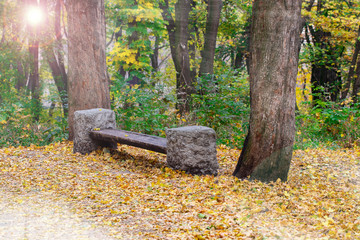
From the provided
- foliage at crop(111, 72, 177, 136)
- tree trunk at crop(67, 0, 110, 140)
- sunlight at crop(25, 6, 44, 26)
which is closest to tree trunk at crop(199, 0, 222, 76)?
foliage at crop(111, 72, 177, 136)

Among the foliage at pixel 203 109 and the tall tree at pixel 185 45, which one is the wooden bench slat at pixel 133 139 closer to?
the foliage at pixel 203 109

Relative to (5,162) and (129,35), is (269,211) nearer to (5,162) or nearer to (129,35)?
(5,162)

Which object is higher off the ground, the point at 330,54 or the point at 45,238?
the point at 330,54

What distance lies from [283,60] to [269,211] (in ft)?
6.45

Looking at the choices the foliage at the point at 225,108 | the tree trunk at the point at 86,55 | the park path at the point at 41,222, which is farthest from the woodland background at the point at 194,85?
the park path at the point at 41,222

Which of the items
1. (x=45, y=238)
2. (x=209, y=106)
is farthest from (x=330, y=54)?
(x=45, y=238)

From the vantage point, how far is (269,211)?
358 cm

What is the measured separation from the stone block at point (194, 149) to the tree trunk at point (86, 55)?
289cm

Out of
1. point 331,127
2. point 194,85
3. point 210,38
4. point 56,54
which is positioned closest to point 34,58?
point 56,54

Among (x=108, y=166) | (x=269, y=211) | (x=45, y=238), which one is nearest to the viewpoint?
(x=45, y=238)

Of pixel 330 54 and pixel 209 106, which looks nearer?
pixel 209 106

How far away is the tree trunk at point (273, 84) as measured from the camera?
4336mm

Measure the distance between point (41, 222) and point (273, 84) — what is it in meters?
3.19

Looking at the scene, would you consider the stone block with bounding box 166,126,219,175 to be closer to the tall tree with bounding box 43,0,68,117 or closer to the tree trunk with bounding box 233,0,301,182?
the tree trunk with bounding box 233,0,301,182
